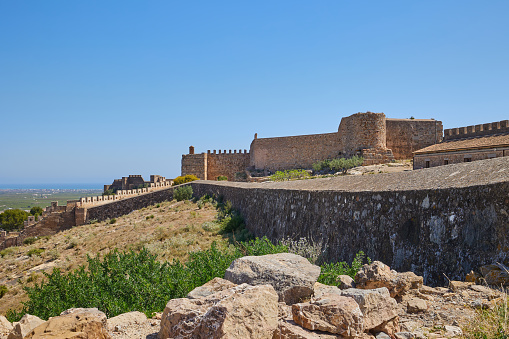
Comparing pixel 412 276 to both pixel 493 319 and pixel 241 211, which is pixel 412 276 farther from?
pixel 241 211

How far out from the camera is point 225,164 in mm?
47188

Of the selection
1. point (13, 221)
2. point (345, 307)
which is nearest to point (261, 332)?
point (345, 307)

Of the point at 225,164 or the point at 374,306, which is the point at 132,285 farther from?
the point at 225,164

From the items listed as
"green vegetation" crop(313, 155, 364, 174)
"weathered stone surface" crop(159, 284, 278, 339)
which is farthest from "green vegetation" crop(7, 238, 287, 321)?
"green vegetation" crop(313, 155, 364, 174)

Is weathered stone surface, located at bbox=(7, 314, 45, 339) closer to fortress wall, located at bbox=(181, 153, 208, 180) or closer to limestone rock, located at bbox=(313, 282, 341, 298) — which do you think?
limestone rock, located at bbox=(313, 282, 341, 298)

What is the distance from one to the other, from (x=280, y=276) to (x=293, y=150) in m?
35.1

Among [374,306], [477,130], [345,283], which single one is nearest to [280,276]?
[345,283]

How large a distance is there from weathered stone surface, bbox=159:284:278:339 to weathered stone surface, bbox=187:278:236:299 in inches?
15.8

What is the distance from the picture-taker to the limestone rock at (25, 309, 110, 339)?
2885 millimetres

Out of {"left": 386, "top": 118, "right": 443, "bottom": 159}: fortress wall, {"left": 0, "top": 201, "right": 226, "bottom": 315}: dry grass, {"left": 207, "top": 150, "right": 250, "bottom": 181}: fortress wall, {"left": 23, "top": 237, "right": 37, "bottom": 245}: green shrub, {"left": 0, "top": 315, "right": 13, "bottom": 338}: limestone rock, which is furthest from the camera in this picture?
{"left": 207, "top": 150, "right": 250, "bottom": 181}: fortress wall

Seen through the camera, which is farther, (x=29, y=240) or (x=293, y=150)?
(x=293, y=150)

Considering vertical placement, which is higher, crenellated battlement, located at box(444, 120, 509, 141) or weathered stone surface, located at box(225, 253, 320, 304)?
crenellated battlement, located at box(444, 120, 509, 141)

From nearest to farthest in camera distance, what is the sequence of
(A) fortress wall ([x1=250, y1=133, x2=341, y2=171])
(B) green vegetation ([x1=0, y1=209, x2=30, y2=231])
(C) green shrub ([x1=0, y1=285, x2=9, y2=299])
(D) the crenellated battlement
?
1. (C) green shrub ([x1=0, y1=285, x2=9, y2=299])
2. (D) the crenellated battlement
3. (A) fortress wall ([x1=250, y1=133, x2=341, y2=171])
4. (B) green vegetation ([x1=0, y1=209, x2=30, y2=231])

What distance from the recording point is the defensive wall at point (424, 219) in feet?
13.1
